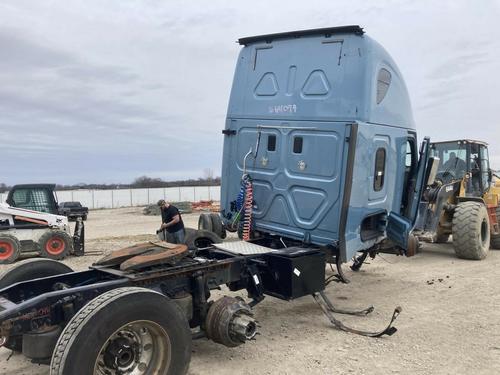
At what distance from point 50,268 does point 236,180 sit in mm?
2833

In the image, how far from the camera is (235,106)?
703 centimetres

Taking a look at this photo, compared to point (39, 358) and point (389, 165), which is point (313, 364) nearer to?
point (39, 358)

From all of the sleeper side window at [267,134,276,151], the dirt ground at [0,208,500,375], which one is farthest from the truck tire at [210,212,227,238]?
the sleeper side window at [267,134,276,151]

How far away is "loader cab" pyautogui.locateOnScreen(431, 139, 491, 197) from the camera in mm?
11969

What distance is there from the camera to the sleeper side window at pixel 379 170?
250 inches

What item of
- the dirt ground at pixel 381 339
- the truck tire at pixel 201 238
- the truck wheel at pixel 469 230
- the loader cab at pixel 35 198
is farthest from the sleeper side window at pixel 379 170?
the loader cab at pixel 35 198

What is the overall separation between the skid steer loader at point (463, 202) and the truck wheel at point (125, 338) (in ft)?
22.1

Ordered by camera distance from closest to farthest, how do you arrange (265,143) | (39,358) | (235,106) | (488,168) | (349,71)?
(39,358), (349,71), (265,143), (235,106), (488,168)

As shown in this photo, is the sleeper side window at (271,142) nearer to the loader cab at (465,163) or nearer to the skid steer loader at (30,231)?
the loader cab at (465,163)

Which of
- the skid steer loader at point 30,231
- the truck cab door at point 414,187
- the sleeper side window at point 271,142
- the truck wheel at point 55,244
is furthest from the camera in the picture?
the truck wheel at point 55,244

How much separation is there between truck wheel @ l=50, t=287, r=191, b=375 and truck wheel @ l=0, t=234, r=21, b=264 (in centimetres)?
1050

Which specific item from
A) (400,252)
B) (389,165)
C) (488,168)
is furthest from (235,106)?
(488,168)

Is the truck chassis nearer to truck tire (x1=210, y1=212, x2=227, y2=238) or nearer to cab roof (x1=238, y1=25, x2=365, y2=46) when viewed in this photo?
truck tire (x1=210, y1=212, x2=227, y2=238)

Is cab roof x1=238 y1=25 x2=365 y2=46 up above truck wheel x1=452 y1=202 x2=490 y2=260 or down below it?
above
